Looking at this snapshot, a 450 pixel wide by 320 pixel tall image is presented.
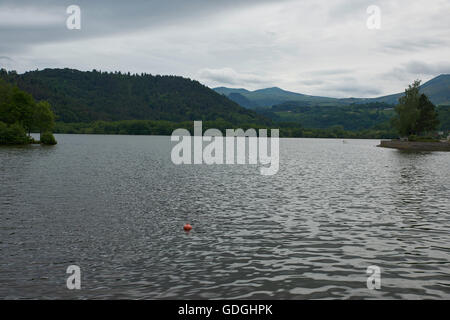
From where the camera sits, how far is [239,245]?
975 inches

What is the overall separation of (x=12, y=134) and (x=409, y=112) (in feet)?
538

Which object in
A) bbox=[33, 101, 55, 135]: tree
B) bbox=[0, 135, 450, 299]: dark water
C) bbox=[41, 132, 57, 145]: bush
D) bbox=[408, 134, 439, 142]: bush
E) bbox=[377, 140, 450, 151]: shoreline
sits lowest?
bbox=[0, 135, 450, 299]: dark water

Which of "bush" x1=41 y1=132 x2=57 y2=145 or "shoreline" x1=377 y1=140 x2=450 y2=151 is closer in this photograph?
"bush" x1=41 y1=132 x2=57 y2=145

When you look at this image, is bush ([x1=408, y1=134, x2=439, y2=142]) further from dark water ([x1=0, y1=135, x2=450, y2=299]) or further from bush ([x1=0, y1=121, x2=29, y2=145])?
bush ([x1=0, y1=121, x2=29, y2=145])

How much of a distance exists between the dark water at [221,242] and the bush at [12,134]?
319ft

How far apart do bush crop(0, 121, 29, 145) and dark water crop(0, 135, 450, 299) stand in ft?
319

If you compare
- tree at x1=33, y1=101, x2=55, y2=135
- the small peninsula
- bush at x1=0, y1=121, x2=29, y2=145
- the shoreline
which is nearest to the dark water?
bush at x1=0, y1=121, x2=29, y2=145

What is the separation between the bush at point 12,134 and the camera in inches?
5266

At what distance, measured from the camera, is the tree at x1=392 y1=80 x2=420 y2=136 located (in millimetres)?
178375

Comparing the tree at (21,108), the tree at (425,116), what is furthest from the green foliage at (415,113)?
the tree at (21,108)
